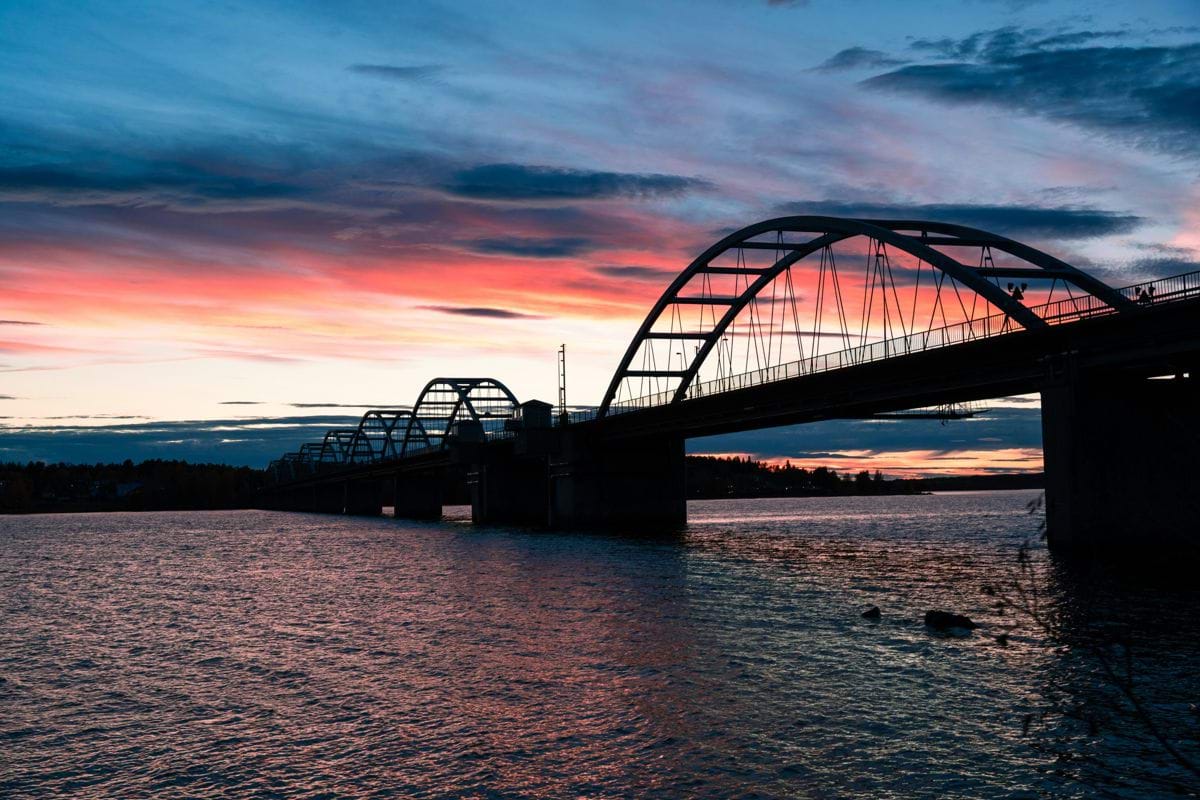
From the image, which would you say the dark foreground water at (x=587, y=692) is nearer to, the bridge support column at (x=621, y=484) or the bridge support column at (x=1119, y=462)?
the bridge support column at (x=1119, y=462)

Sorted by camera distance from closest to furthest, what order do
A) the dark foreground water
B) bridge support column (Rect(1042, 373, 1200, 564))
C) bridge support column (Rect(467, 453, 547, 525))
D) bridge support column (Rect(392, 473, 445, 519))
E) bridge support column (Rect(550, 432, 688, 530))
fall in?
the dark foreground water → bridge support column (Rect(1042, 373, 1200, 564)) → bridge support column (Rect(550, 432, 688, 530)) → bridge support column (Rect(467, 453, 547, 525)) → bridge support column (Rect(392, 473, 445, 519))

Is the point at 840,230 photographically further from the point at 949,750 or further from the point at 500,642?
the point at 949,750

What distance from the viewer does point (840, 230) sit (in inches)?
2899

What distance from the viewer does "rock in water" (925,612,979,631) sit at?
34219 mm

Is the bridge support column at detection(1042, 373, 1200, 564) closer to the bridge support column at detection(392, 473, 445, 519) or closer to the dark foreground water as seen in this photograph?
the dark foreground water

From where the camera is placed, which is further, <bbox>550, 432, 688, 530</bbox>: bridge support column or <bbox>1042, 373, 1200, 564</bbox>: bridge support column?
<bbox>550, 432, 688, 530</bbox>: bridge support column

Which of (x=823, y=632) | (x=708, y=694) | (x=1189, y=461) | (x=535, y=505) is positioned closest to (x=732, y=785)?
(x=708, y=694)

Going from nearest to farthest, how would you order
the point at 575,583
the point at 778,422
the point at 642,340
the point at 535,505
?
the point at 575,583 < the point at 778,422 < the point at 642,340 < the point at 535,505

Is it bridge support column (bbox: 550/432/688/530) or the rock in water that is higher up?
bridge support column (bbox: 550/432/688/530)

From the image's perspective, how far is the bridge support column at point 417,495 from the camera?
188875 mm

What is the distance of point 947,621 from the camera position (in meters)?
34.5

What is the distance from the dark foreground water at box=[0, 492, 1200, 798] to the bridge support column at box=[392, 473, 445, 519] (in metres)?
134

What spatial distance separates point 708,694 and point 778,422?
6051cm

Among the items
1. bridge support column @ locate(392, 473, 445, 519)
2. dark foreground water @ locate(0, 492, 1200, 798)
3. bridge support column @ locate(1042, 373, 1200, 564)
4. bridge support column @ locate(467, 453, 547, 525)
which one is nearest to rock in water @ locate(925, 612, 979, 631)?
dark foreground water @ locate(0, 492, 1200, 798)
